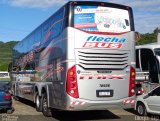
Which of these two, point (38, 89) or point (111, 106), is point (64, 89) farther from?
point (38, 89)

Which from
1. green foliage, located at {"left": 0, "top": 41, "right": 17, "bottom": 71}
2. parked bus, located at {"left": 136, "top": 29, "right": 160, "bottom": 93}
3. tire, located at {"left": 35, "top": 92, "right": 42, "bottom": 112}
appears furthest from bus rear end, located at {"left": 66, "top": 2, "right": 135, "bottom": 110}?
green foliage, located at {"left": 0, "top": 41, "right": 17, "bottom": 71}

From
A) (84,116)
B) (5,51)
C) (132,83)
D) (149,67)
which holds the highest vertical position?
(5,51)

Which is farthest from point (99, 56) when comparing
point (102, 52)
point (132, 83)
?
point (132, 83)

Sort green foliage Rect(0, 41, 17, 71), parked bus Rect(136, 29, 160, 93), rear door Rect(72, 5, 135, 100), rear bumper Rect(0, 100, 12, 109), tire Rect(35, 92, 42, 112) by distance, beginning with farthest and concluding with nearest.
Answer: green foliage Rect(0, 41, 17, 71) → parked bus Rect(136, 29, 160, 93) → tire Rect(35, 92, 42, 112) → rear bumper Rect(0, 100, 12, 109) → rear door Rect(72, 5, 135, 100)

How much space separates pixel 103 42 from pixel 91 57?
68 cm

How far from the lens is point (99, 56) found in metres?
12.4

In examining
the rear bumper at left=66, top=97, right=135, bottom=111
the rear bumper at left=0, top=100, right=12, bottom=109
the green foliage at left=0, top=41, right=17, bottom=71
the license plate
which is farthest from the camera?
the green foliage at left=0, top=41, right=17, bottom=71

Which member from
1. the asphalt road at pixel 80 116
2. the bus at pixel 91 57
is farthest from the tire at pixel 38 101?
the bus at pixel 91 57

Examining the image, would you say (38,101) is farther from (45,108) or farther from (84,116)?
(84,116)

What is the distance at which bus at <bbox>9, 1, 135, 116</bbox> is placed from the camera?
12008 millimetres

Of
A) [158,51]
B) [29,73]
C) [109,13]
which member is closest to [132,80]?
[109,13]

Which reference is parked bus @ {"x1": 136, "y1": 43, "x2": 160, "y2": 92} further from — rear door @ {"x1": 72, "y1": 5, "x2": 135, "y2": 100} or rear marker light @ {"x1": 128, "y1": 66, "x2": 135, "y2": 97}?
rear door @ {"x1": 72, "y1": 5, "x2": 135, "y2": 100}

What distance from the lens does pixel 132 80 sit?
12.9 m

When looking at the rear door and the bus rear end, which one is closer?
the bus rear end
